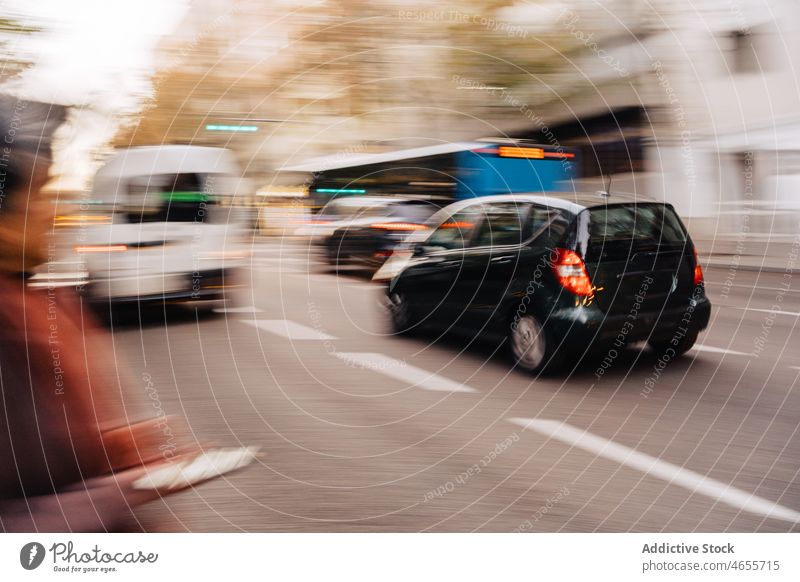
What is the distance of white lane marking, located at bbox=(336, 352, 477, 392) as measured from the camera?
4562 mm

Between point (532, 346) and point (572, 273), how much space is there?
55cm

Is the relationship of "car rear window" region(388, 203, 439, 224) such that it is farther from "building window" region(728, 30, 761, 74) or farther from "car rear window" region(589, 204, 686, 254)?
"building window" region(728, 30, 761, 74)

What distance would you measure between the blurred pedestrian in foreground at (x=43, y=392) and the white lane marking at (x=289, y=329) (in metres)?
4.18

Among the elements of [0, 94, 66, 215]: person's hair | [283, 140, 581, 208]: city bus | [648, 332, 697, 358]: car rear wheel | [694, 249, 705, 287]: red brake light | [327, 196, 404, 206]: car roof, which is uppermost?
[0, 94, 66, 215]: person's hair

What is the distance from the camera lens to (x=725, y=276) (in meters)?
8.07

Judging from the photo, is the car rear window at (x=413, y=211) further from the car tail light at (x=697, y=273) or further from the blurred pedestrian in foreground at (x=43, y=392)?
the blurred pedestrian in foreground at (x=43, y=392)

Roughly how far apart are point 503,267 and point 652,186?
5891mm

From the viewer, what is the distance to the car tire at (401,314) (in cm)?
574

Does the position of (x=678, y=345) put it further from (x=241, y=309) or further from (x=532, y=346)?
(x=241, y=309)

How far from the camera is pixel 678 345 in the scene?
5.03 m

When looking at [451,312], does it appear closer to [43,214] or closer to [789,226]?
[43,214]

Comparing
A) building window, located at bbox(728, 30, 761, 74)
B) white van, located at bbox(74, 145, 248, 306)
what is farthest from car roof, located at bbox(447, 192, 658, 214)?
white van, located at bbox(74, 145, 248, 306)

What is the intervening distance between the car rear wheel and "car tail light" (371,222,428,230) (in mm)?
1874

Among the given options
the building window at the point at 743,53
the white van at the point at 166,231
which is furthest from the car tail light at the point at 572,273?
the white van at the point at 166,231
